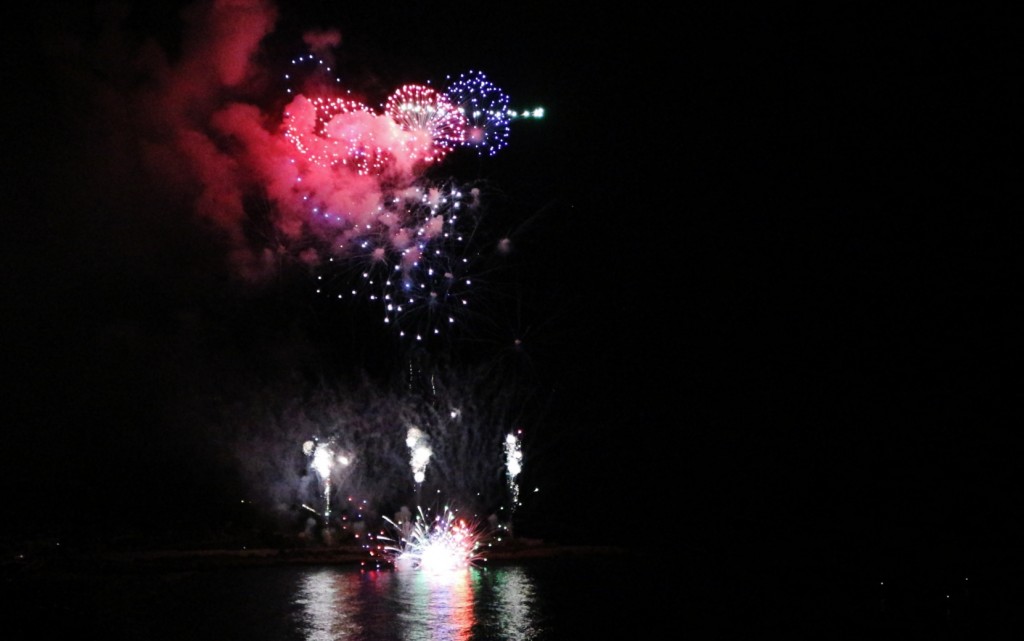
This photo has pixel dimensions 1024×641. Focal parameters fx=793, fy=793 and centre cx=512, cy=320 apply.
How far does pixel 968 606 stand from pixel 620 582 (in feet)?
16.3

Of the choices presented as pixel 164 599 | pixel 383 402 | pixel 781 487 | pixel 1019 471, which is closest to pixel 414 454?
pixel 383 402

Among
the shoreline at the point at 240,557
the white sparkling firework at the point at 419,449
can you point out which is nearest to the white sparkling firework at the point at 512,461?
the shoreline at the point at 240,557

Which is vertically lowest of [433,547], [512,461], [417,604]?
[417,604]

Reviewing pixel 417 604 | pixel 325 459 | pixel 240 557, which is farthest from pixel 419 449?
pixel 417 604

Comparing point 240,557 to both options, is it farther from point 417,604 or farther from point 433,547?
point 417,604

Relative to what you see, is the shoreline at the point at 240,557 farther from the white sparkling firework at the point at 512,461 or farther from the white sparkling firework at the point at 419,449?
the white sparkling firework at the point at 419,449

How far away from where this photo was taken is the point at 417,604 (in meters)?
11.1

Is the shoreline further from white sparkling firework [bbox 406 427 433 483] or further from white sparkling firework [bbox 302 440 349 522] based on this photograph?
white sparkling firework [bbox 406 427 433 483]

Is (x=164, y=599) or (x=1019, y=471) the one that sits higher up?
(x=1019, y=471)

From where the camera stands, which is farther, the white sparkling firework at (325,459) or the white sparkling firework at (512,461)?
the white sparkling firework at (512,461)

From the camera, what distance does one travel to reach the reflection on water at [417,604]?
30.5ft

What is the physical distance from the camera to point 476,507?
1991 centimetres

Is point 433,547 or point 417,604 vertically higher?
point 433,547

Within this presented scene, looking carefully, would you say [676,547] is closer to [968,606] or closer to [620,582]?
[620,582]
